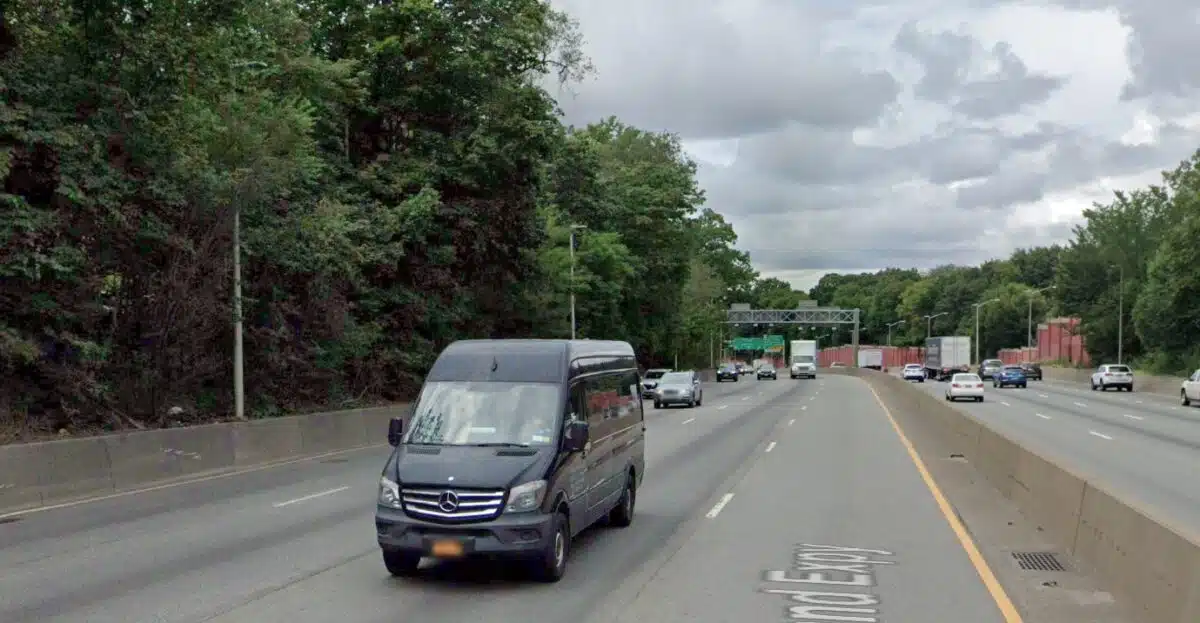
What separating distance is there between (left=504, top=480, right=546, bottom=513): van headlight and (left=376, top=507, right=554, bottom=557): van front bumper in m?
0.06

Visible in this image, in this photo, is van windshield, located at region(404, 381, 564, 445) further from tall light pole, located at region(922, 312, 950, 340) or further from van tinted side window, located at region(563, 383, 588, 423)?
tall light pole, located at region(922, 312, 950, 340)

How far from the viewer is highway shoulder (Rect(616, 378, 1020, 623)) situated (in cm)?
838

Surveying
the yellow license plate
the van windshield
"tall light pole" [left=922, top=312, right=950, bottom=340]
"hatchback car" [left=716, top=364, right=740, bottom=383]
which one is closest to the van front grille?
the yellow license plate

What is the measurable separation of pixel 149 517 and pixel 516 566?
5918 millimetres

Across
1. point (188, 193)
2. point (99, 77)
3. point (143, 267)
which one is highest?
point (99, 77)

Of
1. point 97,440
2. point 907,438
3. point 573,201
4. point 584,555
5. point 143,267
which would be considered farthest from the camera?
point 573,201

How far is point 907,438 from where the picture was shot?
87.2 ft

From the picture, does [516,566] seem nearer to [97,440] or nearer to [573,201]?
[97,440]

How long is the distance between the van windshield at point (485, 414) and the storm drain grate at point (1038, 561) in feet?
15.3

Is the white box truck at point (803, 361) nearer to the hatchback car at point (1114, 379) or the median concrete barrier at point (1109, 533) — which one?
the hatchback car at point (1114, 379)

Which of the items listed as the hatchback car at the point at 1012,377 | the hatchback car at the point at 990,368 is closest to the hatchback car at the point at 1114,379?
the hatchback car at the point at 1012,377

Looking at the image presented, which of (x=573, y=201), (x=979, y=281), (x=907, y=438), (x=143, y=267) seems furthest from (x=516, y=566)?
(x=979, y=281)

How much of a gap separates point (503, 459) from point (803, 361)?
85.6m

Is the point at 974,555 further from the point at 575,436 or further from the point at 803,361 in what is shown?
the point at 803,361
